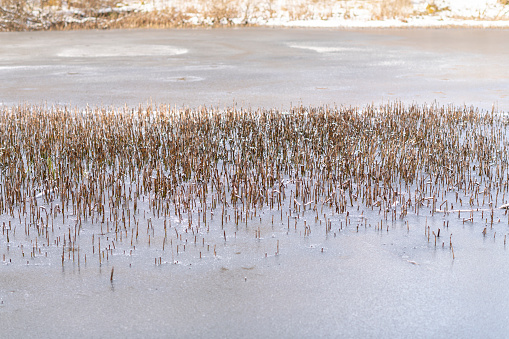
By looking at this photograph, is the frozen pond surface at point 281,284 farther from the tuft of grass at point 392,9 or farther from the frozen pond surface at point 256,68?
the tuft of grass at point 392,9

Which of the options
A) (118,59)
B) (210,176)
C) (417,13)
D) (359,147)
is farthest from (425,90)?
(417,13)

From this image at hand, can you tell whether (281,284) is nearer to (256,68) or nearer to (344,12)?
(256,68)

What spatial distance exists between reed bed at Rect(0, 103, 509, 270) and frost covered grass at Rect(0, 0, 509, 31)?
739 inches

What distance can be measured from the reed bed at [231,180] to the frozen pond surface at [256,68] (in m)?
2.20

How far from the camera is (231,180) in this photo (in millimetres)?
6711

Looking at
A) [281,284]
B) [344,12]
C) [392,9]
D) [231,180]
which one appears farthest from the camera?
[344,12]

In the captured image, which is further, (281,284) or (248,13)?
(248,13)

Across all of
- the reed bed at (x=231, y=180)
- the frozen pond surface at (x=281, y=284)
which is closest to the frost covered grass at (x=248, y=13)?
the reed bed at (x=231, y=180)

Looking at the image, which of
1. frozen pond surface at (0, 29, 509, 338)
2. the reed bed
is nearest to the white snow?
the reed bed

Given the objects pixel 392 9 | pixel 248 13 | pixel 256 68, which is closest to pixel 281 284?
pixel 256 68

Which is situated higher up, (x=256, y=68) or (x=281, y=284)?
(x=256, y=68)

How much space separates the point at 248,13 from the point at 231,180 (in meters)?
24.3

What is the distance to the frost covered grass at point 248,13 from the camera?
2705cm

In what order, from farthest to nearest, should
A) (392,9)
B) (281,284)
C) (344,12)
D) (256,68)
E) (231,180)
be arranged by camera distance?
(344,12), (392,9), (256,68), (231,180), (281,284)
